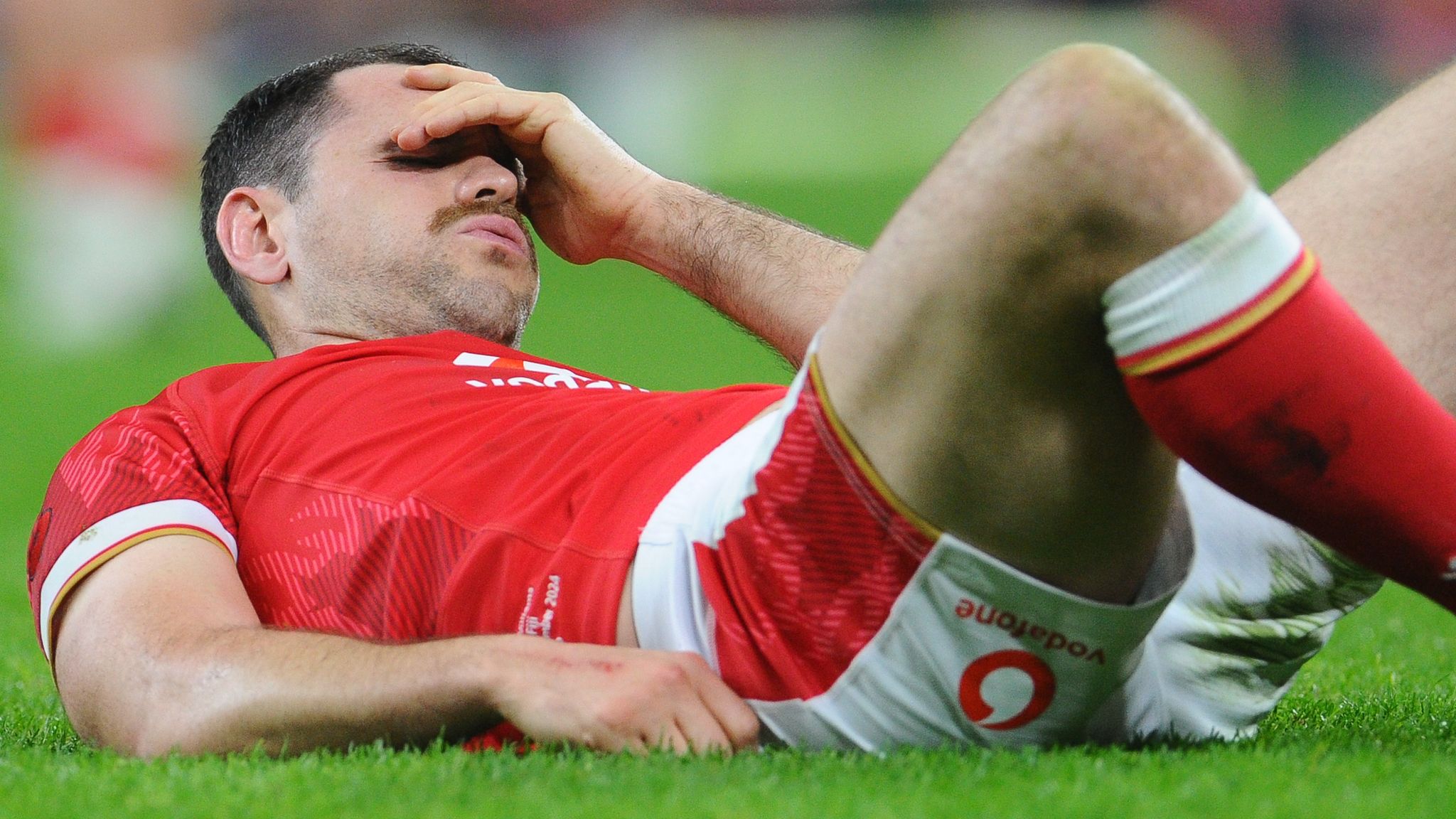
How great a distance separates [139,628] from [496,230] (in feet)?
3.63

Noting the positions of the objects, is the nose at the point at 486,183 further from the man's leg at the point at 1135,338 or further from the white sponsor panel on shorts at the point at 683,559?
the man's leg at the point at 1135,338

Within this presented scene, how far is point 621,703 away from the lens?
174cm

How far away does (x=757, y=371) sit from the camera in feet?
31.1

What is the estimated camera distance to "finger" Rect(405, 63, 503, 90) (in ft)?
9.46

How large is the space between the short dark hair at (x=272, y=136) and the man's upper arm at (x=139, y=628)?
988 mm

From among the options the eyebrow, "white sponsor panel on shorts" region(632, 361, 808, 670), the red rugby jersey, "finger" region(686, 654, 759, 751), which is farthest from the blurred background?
"finger" region(686, 654, 759, 751)

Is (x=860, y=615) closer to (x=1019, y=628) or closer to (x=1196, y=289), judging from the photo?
(x=1019, y=628)

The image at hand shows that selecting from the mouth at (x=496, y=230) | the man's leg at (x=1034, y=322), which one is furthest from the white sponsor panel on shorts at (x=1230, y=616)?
the mouth at (x=496, y=230)

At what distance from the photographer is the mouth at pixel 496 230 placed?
2744 millimetres

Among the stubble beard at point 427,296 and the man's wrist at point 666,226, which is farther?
the man's wrist at point 666,226

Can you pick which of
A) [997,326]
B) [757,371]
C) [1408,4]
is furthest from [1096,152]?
[1408,4]

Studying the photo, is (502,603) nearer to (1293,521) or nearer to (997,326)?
(997,326)

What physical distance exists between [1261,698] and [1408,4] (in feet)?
48.6

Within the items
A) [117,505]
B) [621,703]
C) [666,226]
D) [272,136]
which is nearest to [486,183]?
[666,226]
